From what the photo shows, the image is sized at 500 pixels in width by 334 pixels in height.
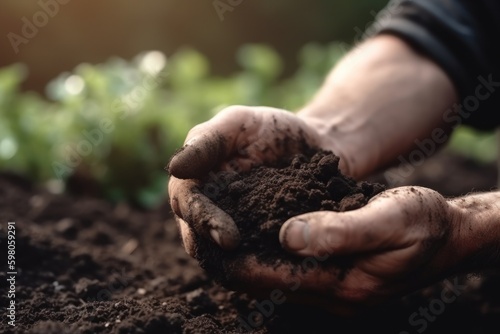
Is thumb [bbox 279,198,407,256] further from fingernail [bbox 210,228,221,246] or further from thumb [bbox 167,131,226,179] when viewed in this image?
thumb [bbox 167,131,226,179]

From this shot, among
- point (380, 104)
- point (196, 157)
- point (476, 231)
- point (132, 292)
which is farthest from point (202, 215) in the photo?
point (380, 104)

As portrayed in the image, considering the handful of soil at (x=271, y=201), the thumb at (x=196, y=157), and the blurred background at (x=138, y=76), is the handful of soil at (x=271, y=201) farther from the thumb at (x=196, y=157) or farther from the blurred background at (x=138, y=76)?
the blurred background at (x=138, y=76)

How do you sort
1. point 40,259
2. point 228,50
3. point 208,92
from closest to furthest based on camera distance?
point 40,259 < point 208,92 < point 228,50

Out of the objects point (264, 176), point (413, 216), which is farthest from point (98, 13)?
point (413, 216)

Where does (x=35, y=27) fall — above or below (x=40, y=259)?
above

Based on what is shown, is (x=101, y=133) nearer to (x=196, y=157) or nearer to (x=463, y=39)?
(x=196, y=157)

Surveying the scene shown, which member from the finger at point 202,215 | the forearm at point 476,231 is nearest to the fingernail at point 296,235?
the finger at point 202,215

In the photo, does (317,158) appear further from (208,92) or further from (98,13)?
(98,13)

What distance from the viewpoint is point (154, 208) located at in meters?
3.33

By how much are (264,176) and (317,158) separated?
0.18 meters

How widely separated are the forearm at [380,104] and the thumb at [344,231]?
0.90m

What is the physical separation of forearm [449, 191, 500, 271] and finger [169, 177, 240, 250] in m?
0.64

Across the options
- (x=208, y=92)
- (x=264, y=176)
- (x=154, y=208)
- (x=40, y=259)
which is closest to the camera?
(x=264, y=176)

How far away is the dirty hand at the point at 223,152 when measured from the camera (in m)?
1.58
